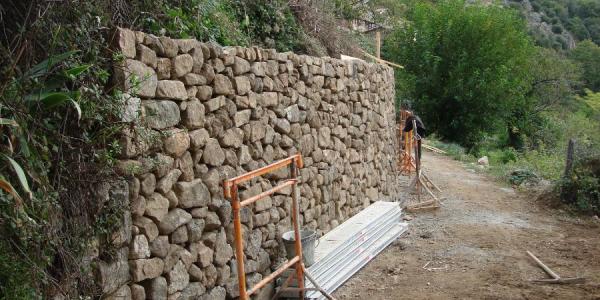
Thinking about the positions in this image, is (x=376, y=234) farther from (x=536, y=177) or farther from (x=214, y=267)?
(x=536, y=177)

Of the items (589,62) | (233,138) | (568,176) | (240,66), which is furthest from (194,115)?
(589,62)

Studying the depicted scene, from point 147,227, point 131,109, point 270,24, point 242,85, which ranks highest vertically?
point 270,24

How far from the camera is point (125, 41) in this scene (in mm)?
4012

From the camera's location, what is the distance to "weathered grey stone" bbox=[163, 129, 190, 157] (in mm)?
4449

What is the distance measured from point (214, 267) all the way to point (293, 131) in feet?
7.06

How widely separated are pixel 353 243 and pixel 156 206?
363 centimetres

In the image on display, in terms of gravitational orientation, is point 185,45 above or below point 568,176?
above

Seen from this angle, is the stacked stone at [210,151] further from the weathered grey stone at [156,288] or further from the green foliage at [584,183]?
the green foliage at [584,183]

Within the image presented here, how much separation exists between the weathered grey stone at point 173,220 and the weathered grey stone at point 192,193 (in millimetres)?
72

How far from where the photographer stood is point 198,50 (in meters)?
4.91

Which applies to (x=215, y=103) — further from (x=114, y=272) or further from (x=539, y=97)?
(x=539, y=97)

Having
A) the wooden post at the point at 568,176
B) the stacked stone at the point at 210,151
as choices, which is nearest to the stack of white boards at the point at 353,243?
the stacked stone at the point at 210,151

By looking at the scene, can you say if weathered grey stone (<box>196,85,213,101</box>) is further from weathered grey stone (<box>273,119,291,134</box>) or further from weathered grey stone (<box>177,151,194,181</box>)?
weathered grey stone (<box>273,119,291,134</box>)

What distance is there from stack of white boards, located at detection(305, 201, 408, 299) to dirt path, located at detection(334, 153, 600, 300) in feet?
0.49
